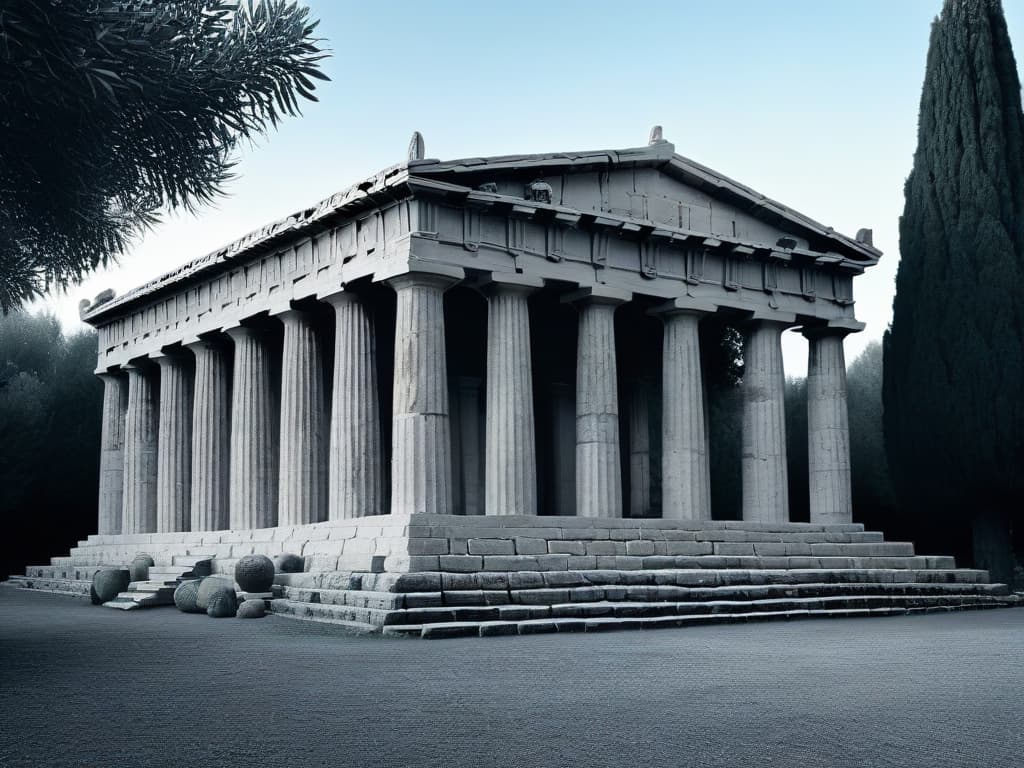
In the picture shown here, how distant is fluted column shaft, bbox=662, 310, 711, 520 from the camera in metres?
26.5

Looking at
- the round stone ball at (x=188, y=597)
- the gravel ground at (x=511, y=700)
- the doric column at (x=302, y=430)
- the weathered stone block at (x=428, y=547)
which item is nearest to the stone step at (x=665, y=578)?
the weathered stone block at (x=428, y=547)

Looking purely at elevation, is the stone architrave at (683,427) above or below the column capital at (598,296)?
below

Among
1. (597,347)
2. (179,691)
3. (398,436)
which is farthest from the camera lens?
(597,347)

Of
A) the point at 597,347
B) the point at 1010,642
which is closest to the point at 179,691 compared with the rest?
the point at 1010,642

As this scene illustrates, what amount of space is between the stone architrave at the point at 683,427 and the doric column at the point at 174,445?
13722 millimetres

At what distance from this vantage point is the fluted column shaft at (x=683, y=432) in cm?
2653

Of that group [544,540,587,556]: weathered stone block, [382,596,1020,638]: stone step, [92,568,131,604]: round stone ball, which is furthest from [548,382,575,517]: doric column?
Result: [92,568,131,604]: round stone ball

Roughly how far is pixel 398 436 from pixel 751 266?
35.1 ft

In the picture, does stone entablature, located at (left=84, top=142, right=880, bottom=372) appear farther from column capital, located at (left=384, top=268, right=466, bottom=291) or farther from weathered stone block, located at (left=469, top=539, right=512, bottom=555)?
weathered stone block, located at (left=469, top=539, right=512, bottom=555)

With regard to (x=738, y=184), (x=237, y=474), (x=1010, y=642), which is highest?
(x=738, y=184)

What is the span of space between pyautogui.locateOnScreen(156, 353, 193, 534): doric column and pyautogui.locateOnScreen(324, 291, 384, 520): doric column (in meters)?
9.03

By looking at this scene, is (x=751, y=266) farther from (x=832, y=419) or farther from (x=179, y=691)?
(x=179, y=691)

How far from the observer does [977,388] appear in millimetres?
27656

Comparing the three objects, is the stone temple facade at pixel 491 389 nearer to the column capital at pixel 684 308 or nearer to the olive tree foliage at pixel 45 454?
the column capital at pixel 684 308
